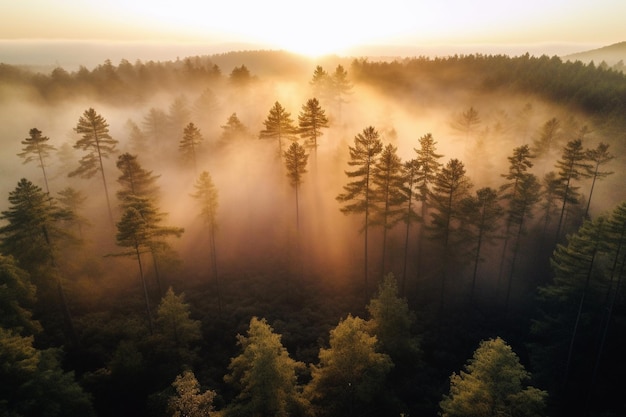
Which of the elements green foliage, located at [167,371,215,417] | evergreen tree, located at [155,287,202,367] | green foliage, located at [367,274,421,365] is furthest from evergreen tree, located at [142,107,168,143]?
green foliage, located at [167,371,215,417]

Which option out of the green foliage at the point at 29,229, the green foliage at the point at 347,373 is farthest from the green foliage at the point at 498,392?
the green foliage at the point at 29,229

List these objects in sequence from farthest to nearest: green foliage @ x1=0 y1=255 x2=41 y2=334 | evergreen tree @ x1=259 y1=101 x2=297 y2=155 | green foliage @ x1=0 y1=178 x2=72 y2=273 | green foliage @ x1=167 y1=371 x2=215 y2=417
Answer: evergreen tree @ x1=259 y1=101 x2=297 y2=155
green foliage @ x1=0 y1=178 x2=72 y2=273
green foliage @ x1=0 y1=255 x2=41 y2=334
green foliage @ x1=167 y1=371 x2=215 y2=417

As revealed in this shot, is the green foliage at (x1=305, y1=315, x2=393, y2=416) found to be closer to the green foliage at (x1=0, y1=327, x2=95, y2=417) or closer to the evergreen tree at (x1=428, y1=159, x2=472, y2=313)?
the green foliage at (x1=0, y1=327, x2=95, y2=417)

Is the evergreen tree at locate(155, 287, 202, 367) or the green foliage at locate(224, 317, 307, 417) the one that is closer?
the green foliage at locate(224, 317, 307, 417)

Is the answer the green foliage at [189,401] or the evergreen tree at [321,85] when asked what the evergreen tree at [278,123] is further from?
the green foliage at [189,401]

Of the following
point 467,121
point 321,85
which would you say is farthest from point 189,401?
point 321,85

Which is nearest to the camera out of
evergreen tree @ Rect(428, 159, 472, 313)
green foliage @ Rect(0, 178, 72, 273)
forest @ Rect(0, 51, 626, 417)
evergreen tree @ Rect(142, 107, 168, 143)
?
forest @ Rect(0, 51, 626, 417)

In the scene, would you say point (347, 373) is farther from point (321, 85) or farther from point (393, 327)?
point (321, 85)
